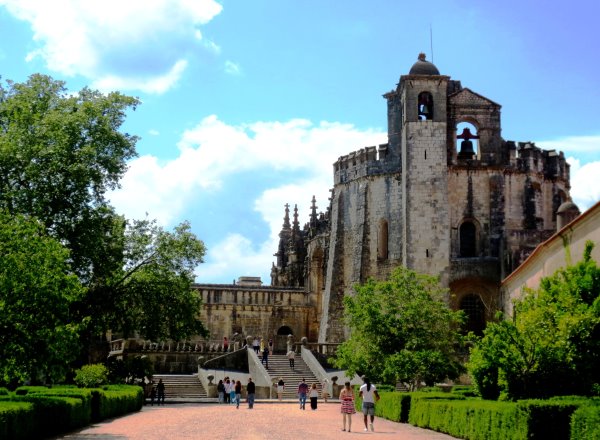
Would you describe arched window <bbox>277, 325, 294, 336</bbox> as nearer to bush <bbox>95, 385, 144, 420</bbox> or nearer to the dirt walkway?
bush <bbox>95, 385, 144, 420</bbox>

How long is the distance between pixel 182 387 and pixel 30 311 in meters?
23.6

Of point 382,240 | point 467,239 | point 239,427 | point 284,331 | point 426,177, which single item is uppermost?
point 426,177

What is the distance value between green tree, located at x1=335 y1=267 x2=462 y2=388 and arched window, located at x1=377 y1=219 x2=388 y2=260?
53.5 ft

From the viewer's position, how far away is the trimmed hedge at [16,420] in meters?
17.2

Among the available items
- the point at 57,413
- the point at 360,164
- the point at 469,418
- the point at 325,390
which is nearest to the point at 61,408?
the point at 57,413

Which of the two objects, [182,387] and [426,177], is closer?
[182,387]

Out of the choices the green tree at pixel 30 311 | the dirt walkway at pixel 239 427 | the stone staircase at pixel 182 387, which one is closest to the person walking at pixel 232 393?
the stone staircase at pixel 182 387

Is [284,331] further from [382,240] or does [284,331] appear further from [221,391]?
[221,391]

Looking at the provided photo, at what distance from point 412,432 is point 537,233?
2605 cm

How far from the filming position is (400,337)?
35.0 metres

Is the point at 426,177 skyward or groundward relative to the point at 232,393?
skyward

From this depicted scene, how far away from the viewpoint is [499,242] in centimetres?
4909

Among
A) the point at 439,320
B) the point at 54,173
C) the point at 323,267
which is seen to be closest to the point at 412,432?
the point at 439,320

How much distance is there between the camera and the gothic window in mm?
50938
